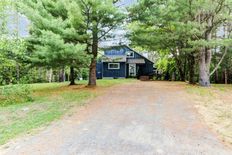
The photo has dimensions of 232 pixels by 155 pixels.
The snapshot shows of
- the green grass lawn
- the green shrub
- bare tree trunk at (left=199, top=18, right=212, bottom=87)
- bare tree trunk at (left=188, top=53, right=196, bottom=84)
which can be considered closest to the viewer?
the green grass lawn

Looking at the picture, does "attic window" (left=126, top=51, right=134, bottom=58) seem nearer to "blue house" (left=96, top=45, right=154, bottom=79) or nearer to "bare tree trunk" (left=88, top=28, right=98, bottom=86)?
"blue house" (left=96, top=45, right=154, bottom=79)

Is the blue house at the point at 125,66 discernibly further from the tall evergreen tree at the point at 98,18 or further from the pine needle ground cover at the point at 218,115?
the pine needle ground cover at the point at 218,115

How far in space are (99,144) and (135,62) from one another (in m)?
35.2

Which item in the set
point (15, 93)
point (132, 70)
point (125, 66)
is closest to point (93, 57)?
point (15, 93)

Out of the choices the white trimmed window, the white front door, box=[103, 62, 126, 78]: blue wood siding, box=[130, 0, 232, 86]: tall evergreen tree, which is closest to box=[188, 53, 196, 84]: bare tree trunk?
box=[130, 0, 232, 86]: tall evergreen tree

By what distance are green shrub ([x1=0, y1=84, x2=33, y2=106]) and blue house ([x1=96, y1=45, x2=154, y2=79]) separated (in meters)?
25.6

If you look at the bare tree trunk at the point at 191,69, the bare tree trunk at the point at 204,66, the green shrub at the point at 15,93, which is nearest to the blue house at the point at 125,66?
the bare tree trunk at the point at 191,69

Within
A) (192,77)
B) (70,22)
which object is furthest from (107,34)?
(192,77)

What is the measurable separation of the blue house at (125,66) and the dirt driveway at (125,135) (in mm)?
29379

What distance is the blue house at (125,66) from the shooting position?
41.1 m

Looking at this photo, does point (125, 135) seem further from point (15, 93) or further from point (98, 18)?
point (98, 18)

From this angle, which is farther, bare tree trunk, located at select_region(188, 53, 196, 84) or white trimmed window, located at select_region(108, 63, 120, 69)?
white trimmed window, located at select_region(108, 63, 120, 69)

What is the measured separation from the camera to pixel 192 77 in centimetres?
2620

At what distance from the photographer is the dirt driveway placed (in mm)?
6669
